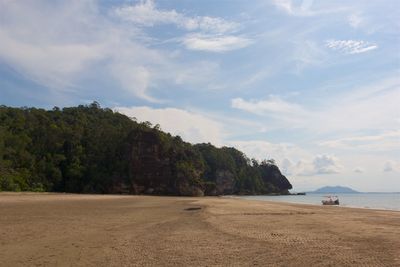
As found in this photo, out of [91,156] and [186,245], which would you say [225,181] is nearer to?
[91,156]

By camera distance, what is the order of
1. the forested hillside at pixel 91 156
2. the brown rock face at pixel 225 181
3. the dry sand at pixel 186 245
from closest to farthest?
the dry sand at pixel 186 245 < the forested hillside at pixel 91 156 < the brown rock face at pixel 225 181

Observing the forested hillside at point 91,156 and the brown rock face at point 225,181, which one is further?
the brown rock face at point 225,181

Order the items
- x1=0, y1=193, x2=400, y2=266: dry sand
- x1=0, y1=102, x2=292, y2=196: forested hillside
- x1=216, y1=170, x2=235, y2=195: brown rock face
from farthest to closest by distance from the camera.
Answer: x1=216, y1=170, x2=235, y2=195: brown rock face < x1=0, y1=102, x2=292, y2=196: forested hillside < x1=0, y1=193, x2=400, y2=266: dry sand

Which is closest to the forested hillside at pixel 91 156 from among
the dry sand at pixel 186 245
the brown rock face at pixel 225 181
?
the brown rock face at pixel 225 181

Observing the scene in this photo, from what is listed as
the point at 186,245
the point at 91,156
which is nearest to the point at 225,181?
the point at 91,156

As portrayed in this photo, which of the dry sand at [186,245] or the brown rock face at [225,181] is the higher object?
the brown rock face at [225,181]

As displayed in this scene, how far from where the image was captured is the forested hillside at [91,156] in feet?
291

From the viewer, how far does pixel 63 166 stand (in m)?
97.2

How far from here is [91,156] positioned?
102375mm

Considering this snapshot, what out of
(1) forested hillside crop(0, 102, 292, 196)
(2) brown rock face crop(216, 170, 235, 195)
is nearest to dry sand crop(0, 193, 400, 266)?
(1) forested hillside crop(0, 102, 292, 196)

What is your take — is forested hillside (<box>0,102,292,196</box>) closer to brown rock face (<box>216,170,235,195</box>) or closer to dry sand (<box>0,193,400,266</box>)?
brown rock face (<box>216,170,235,195</box>)

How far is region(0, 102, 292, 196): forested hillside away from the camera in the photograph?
8856cm

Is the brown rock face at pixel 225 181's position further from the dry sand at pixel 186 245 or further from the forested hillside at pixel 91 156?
the dry sand at pixel 186 245

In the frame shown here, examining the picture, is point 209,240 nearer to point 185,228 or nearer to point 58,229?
point 185,228
